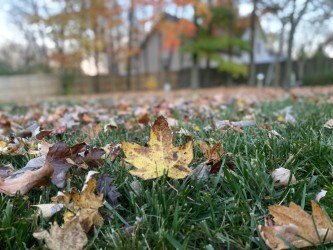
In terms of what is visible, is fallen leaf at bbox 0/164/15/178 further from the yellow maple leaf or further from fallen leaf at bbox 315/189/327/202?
fallen leaf at bbox 315/189/327/202

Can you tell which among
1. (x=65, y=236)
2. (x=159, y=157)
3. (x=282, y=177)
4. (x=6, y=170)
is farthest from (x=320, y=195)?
(x=6, y=170)

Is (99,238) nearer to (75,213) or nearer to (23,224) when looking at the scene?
(75,213)

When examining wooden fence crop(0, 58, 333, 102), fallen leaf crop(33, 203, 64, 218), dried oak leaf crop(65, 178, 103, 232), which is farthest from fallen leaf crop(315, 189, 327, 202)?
wooden fence crop(0, 58, 333, 102)

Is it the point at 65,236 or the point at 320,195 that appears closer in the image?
the point at 65,236

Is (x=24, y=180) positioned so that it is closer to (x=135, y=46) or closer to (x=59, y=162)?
(x=59, y=162)

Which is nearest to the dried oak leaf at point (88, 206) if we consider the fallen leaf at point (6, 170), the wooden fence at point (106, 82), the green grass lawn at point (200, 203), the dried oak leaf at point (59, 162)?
the green grass lawn at point (200, 203)

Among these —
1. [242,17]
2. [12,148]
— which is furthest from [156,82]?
[12,148]

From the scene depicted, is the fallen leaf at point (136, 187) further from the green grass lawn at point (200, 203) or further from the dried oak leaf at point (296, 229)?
the dried oak leaf at point (296, 229)
